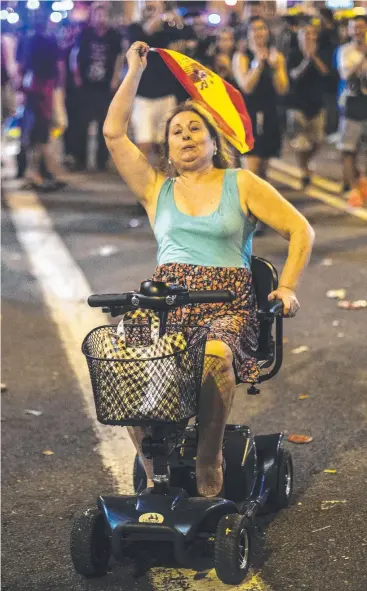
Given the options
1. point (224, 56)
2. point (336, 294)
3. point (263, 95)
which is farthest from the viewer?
point (224, 56)

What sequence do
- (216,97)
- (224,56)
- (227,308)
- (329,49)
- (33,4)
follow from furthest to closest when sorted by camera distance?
(33,4)
(329,49)
(224,56)
(216,97)
(227,308)

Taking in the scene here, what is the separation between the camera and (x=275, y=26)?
→ 25.4 m

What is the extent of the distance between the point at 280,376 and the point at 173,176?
2.25m

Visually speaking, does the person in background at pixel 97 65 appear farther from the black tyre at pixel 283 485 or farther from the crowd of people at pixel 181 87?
the black tyre at pixel 283 485

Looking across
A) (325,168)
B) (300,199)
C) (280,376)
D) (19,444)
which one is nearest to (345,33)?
(325,168)

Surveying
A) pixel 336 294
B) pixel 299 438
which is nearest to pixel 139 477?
pixel 299 438

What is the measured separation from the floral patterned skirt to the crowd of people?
20.8 feet

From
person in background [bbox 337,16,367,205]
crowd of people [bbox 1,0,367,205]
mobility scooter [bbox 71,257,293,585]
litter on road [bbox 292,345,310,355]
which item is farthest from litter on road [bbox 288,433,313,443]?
person in background [bbox 337,16,367,205]

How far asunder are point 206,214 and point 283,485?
1.20 m

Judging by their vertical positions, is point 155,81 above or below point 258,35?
below

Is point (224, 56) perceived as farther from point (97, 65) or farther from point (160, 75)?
point (97, 65)

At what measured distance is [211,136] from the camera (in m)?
5.45

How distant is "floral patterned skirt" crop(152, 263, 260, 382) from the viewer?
16.4ft

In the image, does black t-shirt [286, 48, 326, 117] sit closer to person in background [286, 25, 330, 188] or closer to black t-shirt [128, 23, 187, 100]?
person in background [286, 25, 330, 188]
